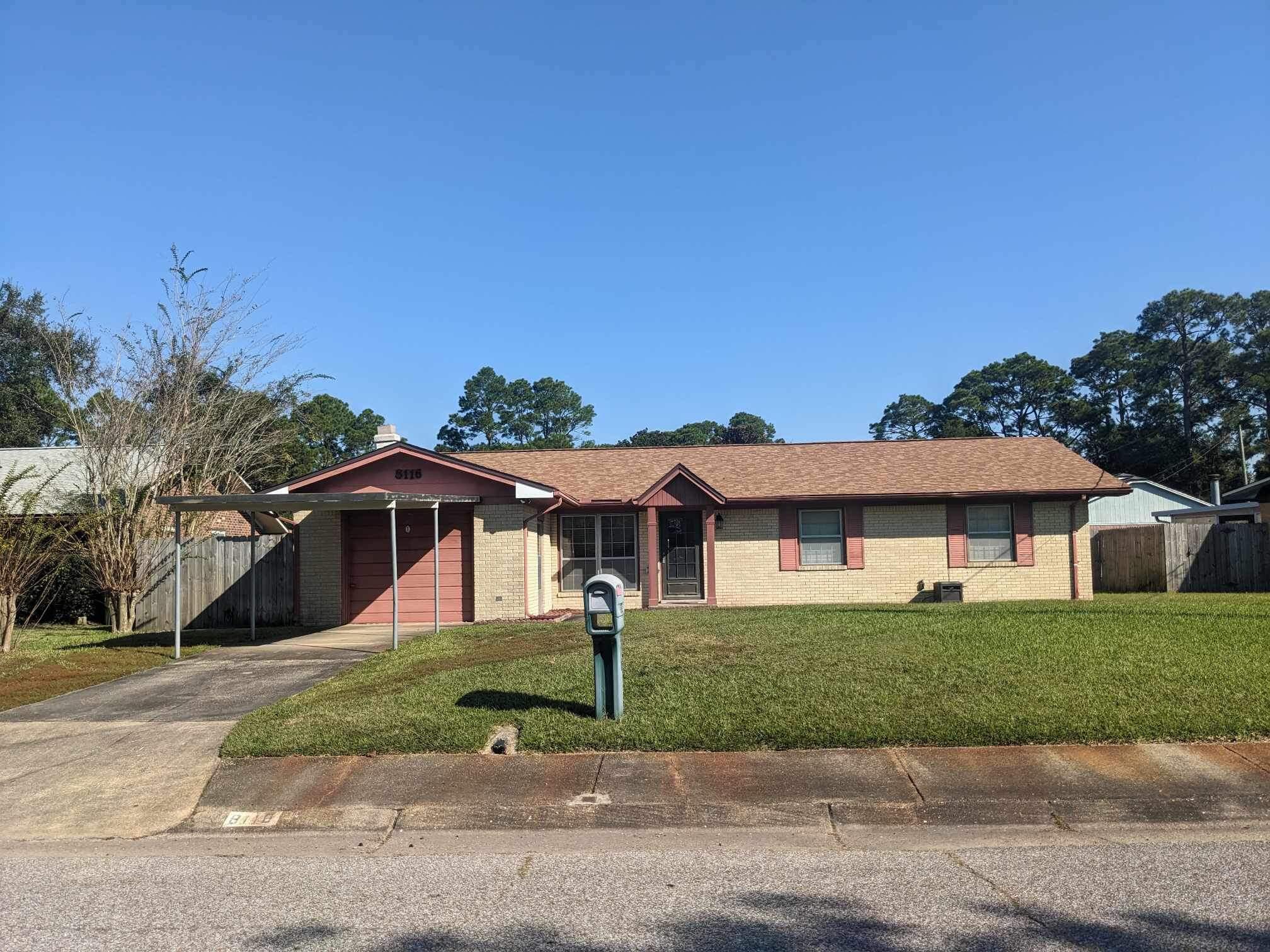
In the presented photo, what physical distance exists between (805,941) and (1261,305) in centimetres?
7724

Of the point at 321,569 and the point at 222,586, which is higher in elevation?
the point at 321,569

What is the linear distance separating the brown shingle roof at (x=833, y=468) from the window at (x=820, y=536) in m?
0.56

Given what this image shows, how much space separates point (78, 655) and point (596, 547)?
959 centimetres

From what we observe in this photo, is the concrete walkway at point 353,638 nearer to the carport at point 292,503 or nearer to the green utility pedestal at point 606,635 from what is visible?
the carport at point 292,503

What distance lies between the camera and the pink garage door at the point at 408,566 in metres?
17.5

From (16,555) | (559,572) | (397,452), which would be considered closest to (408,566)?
(397,452)

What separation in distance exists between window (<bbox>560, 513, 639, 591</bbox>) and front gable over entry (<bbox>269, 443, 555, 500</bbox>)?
3.10m

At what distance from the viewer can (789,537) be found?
20016mm

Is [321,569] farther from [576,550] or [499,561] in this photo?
[576,550]

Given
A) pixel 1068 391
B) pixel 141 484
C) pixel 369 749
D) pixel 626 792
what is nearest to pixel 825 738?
pixel 626 792

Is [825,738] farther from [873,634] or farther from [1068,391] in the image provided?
[1068,391]

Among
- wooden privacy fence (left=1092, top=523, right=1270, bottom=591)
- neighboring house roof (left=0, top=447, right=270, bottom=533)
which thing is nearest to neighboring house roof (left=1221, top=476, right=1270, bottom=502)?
wooden privacy fence (left=1092, top=523, right=1270, bottom=591)

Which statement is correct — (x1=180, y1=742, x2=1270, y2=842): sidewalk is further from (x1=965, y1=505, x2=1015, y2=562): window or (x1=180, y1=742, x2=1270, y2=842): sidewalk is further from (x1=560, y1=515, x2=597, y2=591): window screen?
(x1=965, y1=505, x2=1015, y2=562): window

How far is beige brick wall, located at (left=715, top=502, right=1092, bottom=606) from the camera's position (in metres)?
19.8
